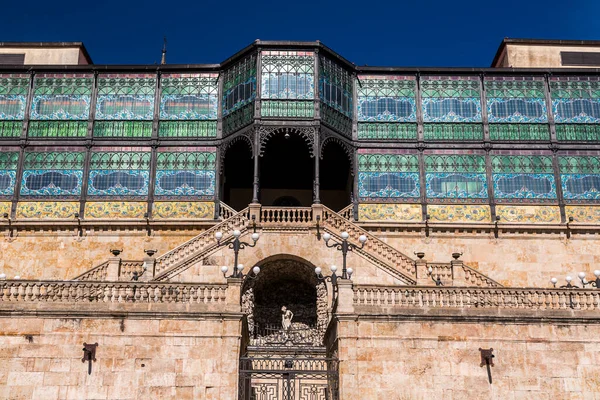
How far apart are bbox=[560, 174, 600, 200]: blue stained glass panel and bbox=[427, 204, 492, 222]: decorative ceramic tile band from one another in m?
3.66

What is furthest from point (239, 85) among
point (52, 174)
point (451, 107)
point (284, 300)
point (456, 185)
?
point (456, 185)

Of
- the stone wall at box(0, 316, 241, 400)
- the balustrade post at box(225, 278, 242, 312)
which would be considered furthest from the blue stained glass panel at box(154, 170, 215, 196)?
the stone wall at box(0, 316, 241, 400)

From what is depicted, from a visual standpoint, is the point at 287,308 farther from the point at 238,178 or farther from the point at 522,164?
the point at 522,164

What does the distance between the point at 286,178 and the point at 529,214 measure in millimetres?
11855

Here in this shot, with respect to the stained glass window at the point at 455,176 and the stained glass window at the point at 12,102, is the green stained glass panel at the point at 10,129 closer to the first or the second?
the stained glass window at the point at 12,102

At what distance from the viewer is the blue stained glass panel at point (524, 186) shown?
35.8 m

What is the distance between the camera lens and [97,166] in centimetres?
3634

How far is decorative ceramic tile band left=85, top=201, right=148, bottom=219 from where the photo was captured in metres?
35.4

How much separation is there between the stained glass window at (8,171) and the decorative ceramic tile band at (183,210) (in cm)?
636

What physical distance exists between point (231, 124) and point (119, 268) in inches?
358

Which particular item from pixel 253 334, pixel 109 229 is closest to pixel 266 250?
pixel 253 334

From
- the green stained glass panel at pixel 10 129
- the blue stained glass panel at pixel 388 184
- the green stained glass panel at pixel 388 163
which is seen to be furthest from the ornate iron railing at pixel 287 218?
the green stained glass panel at pixel 10 129

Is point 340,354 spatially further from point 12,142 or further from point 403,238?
point 12,142

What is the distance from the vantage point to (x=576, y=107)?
3759cm
